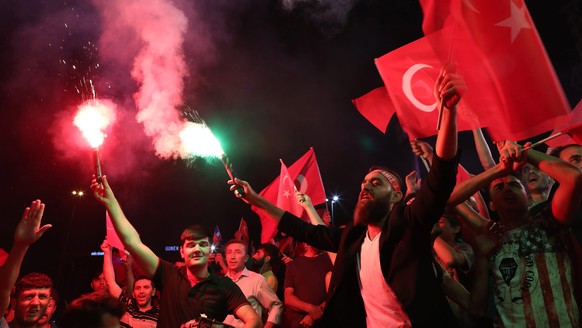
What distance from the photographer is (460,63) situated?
179 inches

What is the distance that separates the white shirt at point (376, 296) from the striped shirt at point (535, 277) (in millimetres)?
1044

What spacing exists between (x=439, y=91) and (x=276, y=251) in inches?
294

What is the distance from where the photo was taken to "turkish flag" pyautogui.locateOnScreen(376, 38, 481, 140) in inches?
209

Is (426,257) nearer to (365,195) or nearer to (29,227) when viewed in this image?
(365,195)

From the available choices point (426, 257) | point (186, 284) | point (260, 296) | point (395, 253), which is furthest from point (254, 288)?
point (426, 257)

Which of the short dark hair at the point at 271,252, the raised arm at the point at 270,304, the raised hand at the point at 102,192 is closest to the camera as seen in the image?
the raised hand at the point at 102,192

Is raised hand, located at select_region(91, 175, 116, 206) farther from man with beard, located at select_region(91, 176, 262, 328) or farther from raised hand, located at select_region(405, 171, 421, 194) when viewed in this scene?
raised hand, located at select_region(405, 171, 421, 194)

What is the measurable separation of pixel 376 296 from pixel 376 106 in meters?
4.59

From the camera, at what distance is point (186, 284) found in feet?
14.6

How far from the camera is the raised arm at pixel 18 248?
3.66 m

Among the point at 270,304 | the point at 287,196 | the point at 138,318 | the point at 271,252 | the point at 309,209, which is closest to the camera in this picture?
the point at 309,209

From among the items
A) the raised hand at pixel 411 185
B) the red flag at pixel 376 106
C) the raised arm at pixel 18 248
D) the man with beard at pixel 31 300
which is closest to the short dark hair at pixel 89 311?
the raised arm at pixel 18 248

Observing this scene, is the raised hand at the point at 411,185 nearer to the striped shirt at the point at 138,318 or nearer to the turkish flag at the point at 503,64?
the turkish flag at the point at 503,64

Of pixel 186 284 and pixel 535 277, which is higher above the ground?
pixel 186 284
